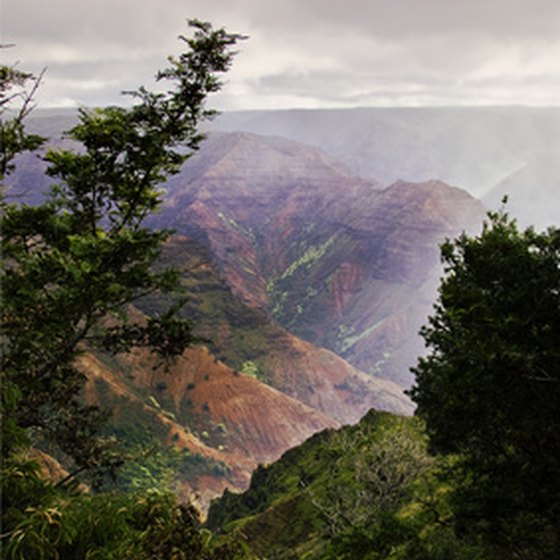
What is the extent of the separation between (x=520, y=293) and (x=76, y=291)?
1030 cm

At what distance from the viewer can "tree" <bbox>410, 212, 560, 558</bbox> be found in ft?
40.0

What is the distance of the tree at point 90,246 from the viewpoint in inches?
491

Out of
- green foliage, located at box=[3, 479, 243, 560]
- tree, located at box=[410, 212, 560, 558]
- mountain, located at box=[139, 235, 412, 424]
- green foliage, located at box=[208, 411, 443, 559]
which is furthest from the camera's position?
mountain, located at box=[139, 235, 412, 424]

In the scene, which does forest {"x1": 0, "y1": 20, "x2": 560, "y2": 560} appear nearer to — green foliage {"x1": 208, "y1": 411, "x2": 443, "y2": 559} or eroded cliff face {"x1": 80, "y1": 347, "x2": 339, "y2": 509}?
green foliage {"x1": 208, "y1": 411, "x2": 443, "y2": 559}

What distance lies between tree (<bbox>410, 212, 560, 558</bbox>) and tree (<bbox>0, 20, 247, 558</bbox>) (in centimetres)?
760

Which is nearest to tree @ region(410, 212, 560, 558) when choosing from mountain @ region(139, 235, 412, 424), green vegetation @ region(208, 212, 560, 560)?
green vegetation @ region(208, 212, 560, 560)

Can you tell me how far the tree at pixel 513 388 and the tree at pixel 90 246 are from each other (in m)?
7.60

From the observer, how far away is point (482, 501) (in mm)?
13914

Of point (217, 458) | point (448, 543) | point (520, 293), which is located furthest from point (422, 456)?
point (217, 458)

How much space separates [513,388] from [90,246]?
10.4m

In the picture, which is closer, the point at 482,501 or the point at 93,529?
the point at 93,529

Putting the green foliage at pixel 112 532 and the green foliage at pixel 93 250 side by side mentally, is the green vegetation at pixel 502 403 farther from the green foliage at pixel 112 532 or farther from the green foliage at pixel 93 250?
the green foliage at pixel 93 250

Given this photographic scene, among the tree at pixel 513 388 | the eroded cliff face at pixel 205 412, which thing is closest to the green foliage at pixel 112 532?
the tree at pixel 513 388

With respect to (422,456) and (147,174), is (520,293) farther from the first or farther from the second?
(422,456)
